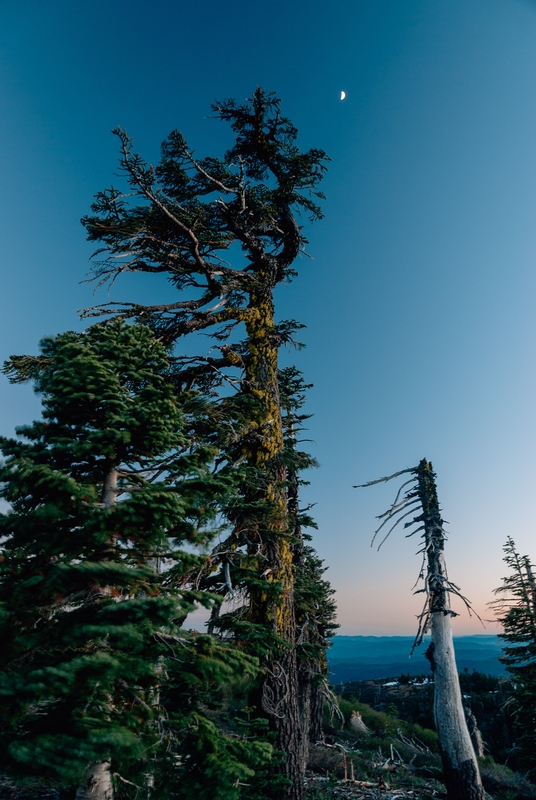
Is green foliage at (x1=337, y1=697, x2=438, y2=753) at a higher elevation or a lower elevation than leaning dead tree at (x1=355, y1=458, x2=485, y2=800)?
lower

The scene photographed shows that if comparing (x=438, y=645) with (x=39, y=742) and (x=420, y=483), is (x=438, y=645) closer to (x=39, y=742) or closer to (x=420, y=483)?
(x=420, y=483)

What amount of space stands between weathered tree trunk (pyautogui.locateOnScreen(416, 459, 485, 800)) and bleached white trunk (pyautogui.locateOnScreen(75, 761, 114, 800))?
24.2ft

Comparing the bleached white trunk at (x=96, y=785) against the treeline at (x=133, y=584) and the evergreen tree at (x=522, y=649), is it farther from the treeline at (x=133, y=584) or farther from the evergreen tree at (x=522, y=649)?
the evergreen tree at (x=522, y=649)

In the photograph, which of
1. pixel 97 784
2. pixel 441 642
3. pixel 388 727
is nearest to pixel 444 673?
pixel 441 642

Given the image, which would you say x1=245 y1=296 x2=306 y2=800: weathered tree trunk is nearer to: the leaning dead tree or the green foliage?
the leaning dead tree

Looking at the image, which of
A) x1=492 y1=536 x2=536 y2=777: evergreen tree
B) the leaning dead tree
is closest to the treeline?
the leaning dead tree

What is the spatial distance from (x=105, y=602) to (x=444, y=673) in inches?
320

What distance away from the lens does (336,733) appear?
2188 centimetres

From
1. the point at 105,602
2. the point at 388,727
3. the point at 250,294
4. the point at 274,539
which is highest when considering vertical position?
the point at 250,294

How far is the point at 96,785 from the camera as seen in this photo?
3.74 meters

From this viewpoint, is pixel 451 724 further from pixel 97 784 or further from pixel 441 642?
pixel 97 784

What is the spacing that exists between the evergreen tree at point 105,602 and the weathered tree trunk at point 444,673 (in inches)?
229

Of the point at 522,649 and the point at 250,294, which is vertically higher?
the point at 250,294

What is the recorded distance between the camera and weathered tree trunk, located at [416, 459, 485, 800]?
801cm
